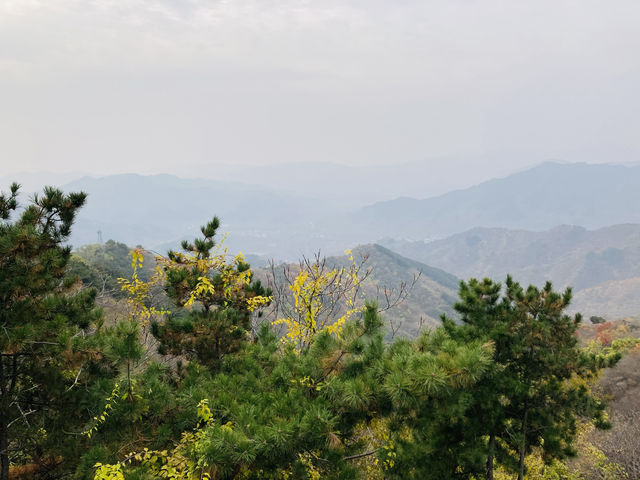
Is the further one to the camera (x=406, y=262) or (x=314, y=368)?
(x=406, y=262)

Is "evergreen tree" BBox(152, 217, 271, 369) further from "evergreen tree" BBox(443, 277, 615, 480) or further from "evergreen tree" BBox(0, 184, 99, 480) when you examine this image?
"evergreen tree" BBox(443, 277, 615, 480)

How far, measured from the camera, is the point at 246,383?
6309mm

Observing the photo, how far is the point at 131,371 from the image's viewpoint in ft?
18.7

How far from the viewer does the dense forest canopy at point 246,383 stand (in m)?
5.16

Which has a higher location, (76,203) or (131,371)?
(76,203)

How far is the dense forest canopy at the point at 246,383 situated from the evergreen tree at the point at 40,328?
21 mm

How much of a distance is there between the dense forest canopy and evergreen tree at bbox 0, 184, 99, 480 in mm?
21

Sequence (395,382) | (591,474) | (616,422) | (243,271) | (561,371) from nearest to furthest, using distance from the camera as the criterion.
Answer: (395,382), (561,371), (243,271), (591,474), (616,422)

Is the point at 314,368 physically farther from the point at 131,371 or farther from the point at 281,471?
the point at 131,371

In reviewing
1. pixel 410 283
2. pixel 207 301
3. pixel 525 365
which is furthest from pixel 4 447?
pixel 410 283

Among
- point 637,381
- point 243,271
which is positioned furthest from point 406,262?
point 243,271

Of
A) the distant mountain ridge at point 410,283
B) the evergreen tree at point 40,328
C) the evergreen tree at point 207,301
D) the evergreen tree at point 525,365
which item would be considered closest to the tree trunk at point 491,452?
the evergreen tree at point 525,365

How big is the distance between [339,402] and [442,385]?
1349 mm

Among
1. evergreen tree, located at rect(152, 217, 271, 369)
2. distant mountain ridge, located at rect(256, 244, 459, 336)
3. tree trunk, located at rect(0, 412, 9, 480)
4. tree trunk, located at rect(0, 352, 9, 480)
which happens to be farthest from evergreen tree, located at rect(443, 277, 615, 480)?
distant mountain ridge, located at rect(256, 244, 459, 336)
